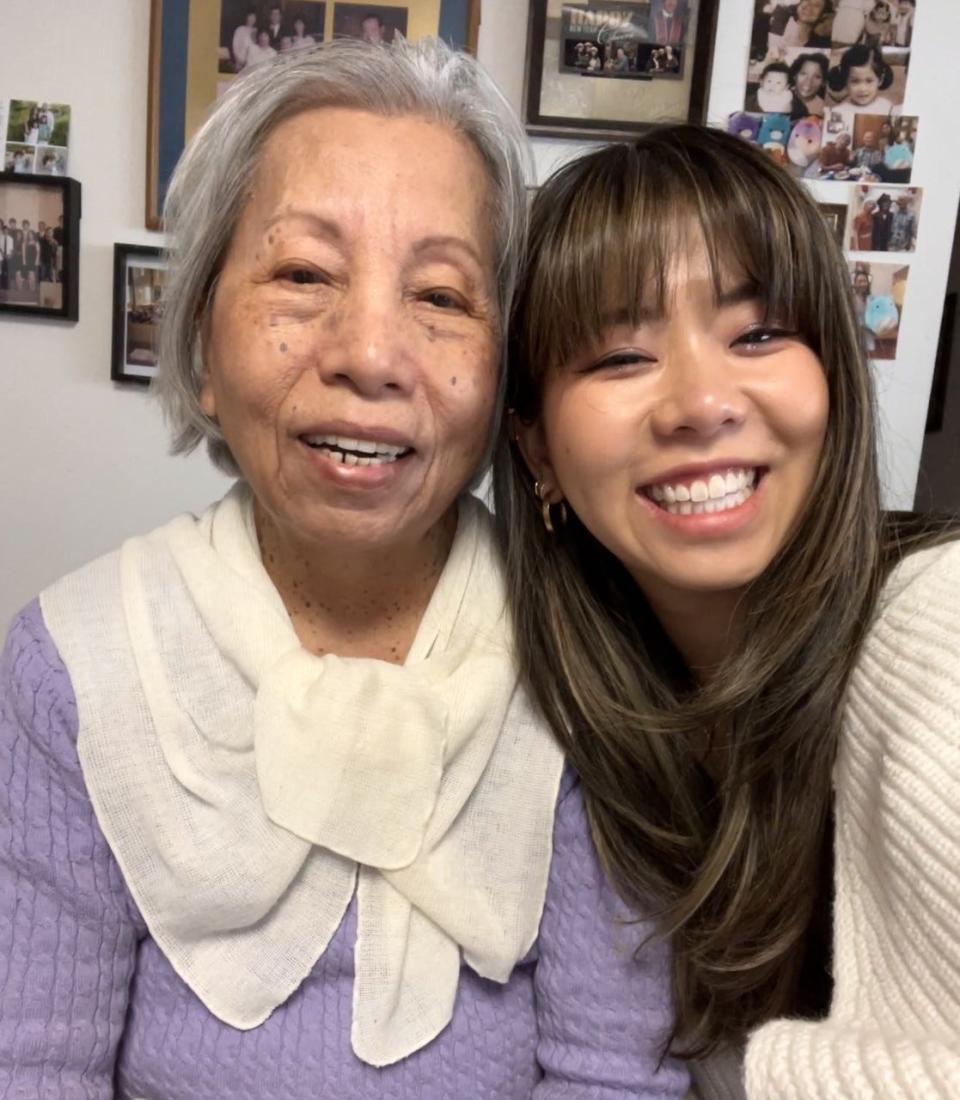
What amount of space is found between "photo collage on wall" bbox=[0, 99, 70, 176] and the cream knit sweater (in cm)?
156

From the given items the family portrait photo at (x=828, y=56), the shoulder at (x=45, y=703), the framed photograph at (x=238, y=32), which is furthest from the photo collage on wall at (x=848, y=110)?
the shoulder at (x=45, y=703)

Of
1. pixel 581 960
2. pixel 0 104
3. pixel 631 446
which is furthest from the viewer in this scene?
pixel 0 104

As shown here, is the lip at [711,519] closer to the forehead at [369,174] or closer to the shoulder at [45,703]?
the forehead at [369,174]

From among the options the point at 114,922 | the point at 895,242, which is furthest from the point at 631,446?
the point at 895,242

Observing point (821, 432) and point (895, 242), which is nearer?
point (821, 432)

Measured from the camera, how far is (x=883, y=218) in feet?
5.10

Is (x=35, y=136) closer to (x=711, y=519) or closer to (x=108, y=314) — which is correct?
(x=108, y=314)

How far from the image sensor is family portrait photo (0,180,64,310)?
5.17 feet

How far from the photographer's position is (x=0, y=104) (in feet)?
5.08

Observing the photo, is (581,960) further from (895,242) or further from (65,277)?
(65,277)

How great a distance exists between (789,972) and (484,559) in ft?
1.81

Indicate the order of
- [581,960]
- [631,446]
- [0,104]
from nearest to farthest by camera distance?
[631,446], [581,960], [0,104]

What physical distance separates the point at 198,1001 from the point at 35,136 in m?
1.48

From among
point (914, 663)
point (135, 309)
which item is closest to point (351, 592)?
point (914, 663)
